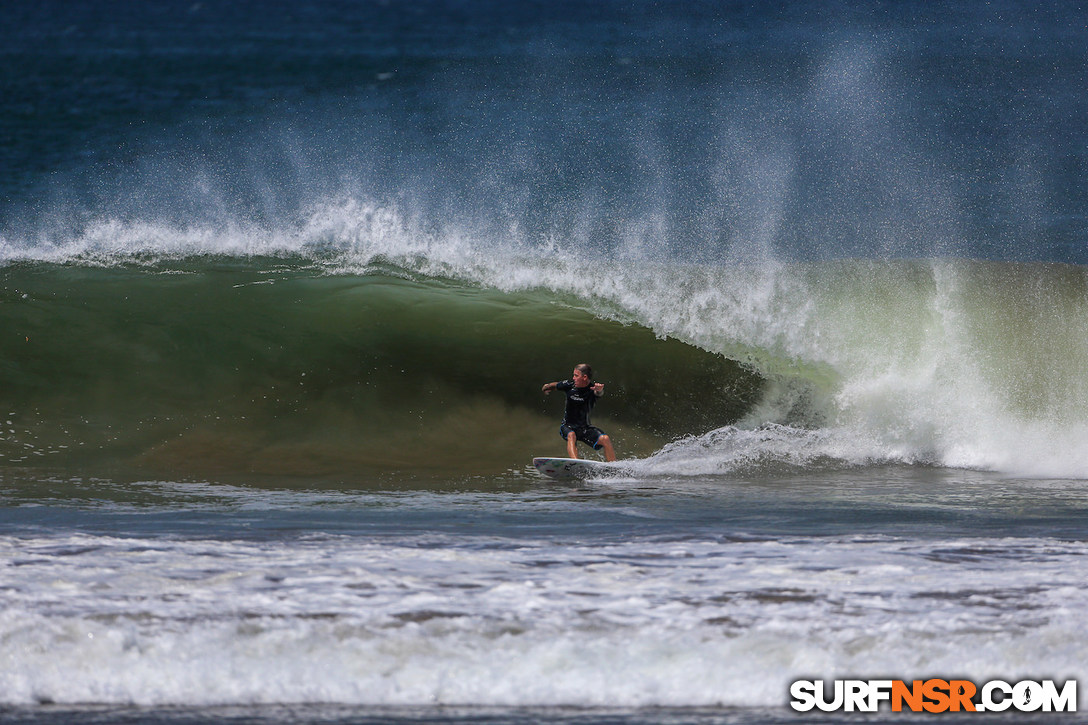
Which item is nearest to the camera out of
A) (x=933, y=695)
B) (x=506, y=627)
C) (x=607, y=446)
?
(x=933, y=695)

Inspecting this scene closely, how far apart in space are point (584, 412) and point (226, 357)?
11.7 ft

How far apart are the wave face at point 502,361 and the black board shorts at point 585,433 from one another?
19.2 inches

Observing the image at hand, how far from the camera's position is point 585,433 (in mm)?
8734

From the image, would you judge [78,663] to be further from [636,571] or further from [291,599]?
[636,571]

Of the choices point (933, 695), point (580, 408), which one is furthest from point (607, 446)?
point (933, 695)

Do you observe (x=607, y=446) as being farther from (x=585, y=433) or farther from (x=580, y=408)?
(x=580, y=408)

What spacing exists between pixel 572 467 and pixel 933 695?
494 centimetres

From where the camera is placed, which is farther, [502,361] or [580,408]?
[502,361]

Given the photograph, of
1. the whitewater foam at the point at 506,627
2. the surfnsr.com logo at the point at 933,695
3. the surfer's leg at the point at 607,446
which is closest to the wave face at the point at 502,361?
the surfer's leg at the point at 607,446

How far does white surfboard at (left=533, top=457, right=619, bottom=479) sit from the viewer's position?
311 inches

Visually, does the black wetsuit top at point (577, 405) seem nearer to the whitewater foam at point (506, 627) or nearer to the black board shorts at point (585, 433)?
the black board shorts at point (585, 433)

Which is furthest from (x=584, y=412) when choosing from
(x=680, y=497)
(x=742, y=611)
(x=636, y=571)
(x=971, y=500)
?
(x=742, y=611)

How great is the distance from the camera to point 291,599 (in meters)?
3.66

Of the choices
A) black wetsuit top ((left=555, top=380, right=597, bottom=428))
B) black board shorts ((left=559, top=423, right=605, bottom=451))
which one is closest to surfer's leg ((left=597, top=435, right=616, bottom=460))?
black board shorts ((left=559, top=423, right=605, bottom=451))
